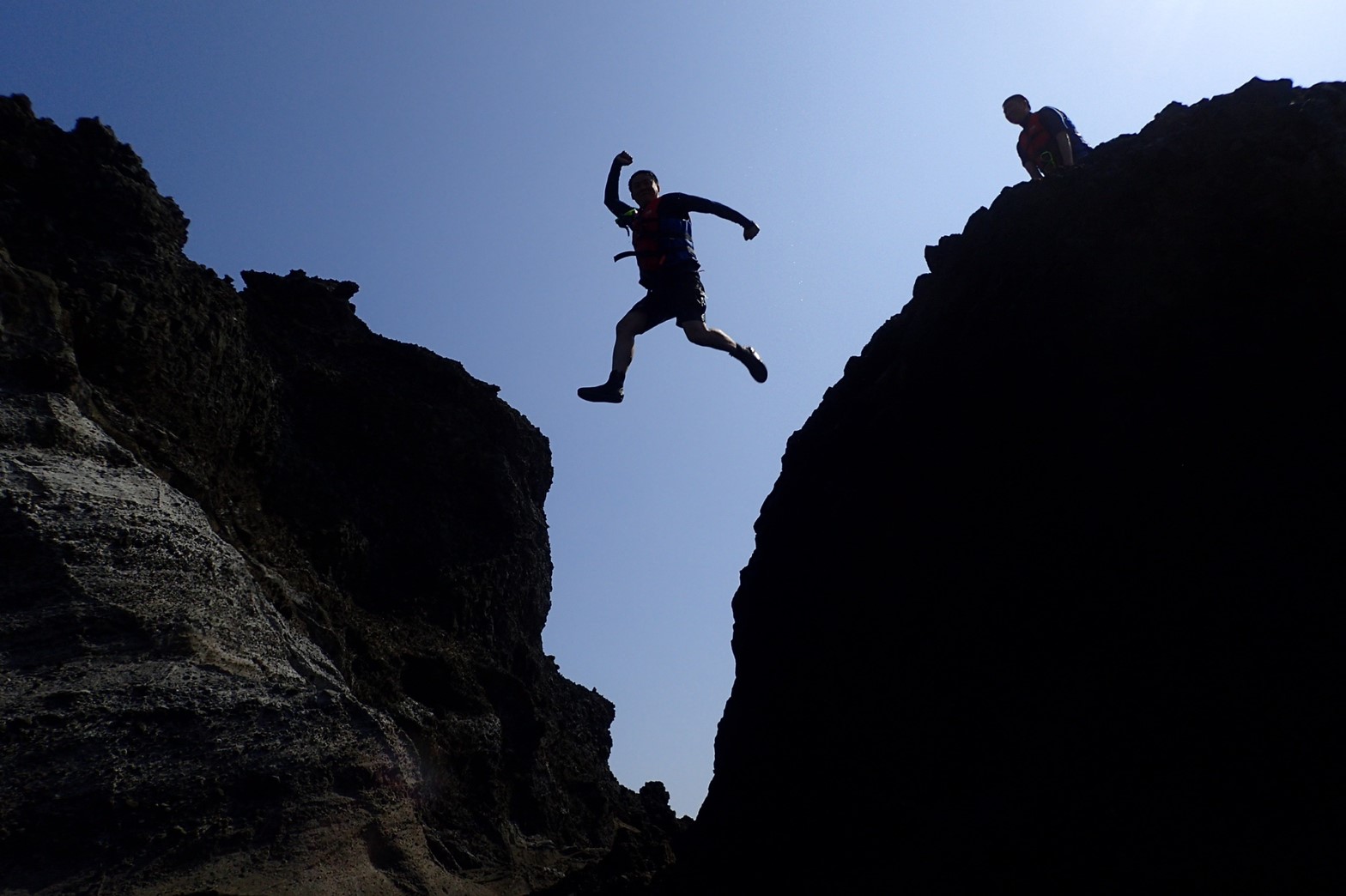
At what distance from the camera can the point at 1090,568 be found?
632 cm

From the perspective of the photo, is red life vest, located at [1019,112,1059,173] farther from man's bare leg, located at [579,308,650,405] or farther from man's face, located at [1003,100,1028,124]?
man's bare leg, located at [579,308,650,405]

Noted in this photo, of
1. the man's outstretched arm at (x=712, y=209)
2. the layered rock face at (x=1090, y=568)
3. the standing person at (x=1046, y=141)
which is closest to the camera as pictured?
the layered rock face at (x=1090, y=568)

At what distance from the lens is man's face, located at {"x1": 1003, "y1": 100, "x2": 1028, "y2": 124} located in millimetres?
10352

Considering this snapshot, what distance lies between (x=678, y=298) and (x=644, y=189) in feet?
3.56

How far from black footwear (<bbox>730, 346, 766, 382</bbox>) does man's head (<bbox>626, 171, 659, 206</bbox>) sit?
5.09 feet

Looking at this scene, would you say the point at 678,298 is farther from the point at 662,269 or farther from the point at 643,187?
the point at 643,187

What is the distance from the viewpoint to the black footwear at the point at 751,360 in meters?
8.68

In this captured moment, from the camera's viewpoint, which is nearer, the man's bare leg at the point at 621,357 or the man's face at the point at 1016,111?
the man's bare leg at the point at 621,357

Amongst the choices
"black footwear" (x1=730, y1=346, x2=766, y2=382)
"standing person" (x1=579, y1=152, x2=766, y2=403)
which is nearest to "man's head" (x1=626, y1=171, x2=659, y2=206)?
"standing person" (x1=579, y1=152, x2=766, y2=403)

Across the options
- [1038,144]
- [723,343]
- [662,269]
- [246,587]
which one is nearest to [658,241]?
[662,269]

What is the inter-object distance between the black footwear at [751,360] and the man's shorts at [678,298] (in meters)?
0.43

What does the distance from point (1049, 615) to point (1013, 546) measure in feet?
1.88

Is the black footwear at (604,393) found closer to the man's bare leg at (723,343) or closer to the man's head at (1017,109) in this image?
the man's bare leg at (723,343)

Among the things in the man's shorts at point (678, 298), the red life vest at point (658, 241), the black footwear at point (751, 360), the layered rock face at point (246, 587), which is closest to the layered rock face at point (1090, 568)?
the black footwear at point (751, 360)
